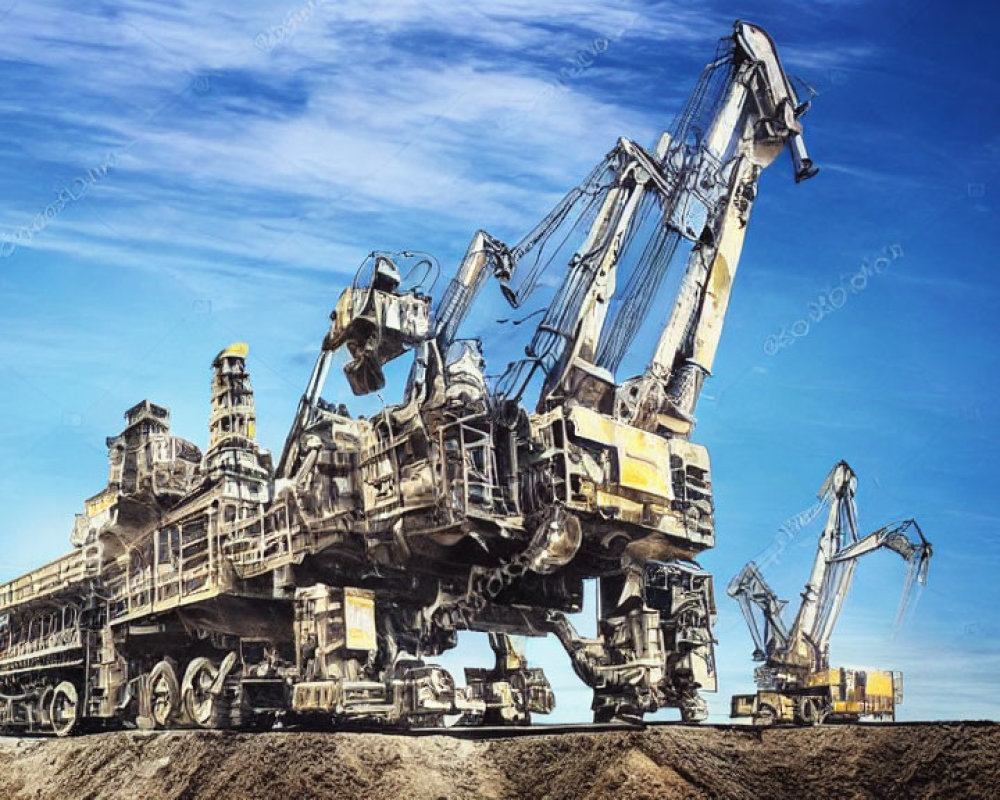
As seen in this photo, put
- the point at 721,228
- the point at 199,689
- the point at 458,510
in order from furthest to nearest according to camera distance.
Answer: the point at 721,228, the point at 199,689, the point at 458,510

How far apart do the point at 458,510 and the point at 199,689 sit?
34.5 feet

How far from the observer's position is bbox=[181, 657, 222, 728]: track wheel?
28.2 m

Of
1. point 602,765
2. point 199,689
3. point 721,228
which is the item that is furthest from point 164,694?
point 721,228

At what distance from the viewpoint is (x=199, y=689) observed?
28812mm

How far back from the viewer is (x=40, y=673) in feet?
118

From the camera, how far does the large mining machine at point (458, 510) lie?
79.0 feet

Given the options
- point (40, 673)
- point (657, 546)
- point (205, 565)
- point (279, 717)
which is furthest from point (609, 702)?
point (40, 673)

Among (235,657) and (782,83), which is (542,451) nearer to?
(235,657)

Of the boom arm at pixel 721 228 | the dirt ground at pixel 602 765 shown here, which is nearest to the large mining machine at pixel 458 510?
the boom arm at pixel 721 228

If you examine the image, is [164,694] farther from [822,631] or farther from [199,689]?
[822,631]

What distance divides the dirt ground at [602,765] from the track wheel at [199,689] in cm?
674

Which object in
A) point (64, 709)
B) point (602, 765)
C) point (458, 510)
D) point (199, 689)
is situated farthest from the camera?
point (64, 709)

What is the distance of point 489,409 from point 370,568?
513cm

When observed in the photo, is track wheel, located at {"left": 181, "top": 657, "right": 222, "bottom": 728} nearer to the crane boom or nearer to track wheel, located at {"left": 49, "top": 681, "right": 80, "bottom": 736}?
track wheel, located at {"left": 49, "top": 681, "right": 80, "bottom": 736}
